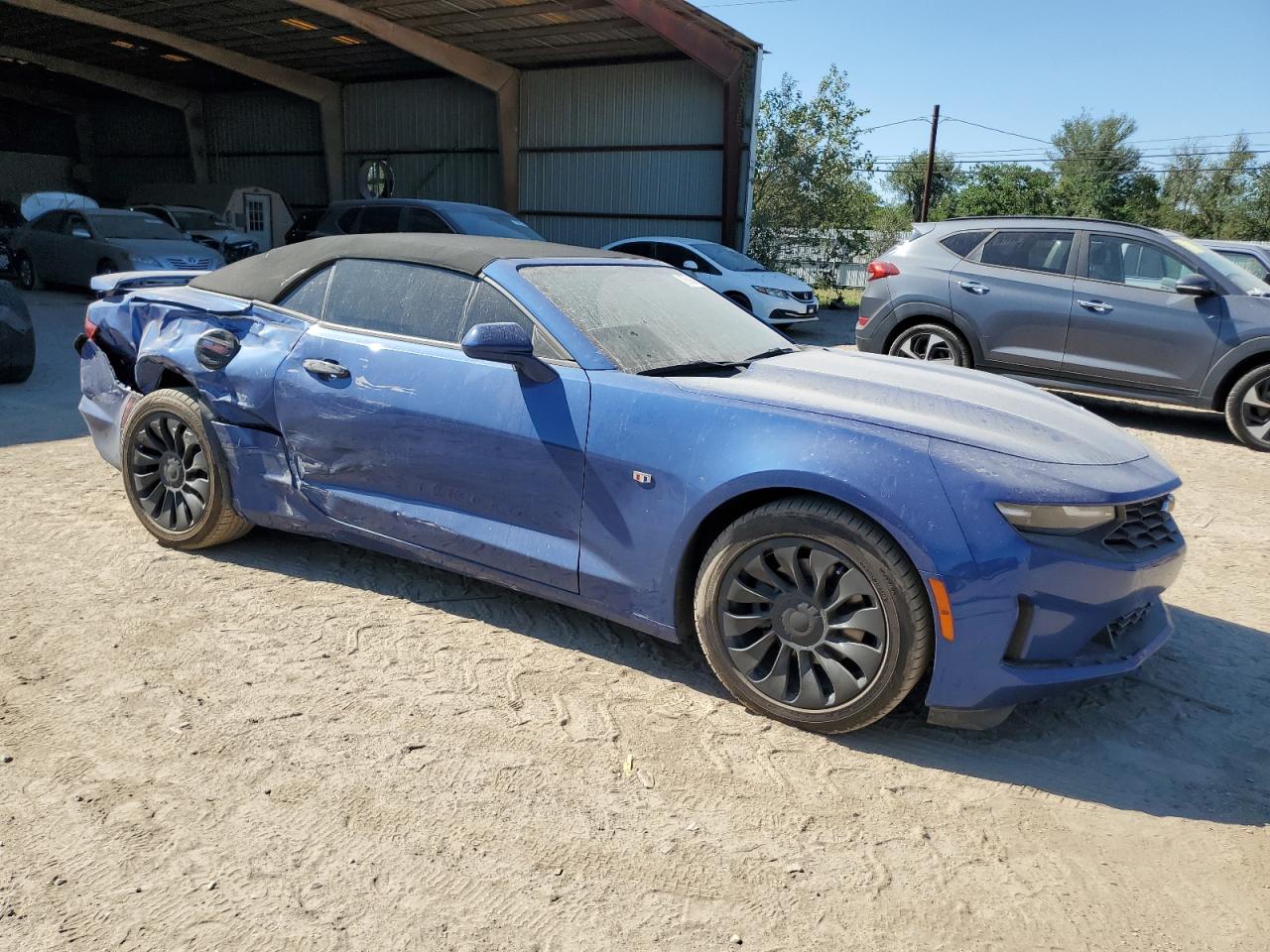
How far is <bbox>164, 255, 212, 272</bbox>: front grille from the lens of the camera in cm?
1443

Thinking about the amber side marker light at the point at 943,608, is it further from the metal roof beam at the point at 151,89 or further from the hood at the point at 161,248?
the metal roof beam at the point at 151,89

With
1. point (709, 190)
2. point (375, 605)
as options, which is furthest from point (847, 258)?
point (375, 605)

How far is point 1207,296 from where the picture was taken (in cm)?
784

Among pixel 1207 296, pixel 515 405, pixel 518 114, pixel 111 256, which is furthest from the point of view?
pixel 518 114

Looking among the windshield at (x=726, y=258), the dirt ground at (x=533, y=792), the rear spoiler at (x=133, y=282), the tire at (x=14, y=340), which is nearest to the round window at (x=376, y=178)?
the windshield at (x=726, y=258)

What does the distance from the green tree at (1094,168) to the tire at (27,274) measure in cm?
5182

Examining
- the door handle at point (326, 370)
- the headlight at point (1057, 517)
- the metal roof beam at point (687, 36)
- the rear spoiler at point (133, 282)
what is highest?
the metal roof beam at point (687, 36)

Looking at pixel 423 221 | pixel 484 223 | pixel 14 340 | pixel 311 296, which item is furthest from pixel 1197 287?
pixel 423 221

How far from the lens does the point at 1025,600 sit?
2746mm

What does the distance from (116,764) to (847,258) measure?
22.9 m

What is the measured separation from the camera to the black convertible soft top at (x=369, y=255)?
3.91 m

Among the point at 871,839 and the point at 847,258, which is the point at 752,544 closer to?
the point at 871,839

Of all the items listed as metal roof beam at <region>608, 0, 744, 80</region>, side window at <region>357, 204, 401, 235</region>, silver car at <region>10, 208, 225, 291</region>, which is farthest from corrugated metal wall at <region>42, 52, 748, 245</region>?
silver car at <region>10, 208, 225, 291</region>

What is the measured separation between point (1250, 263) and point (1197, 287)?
4419 mm
